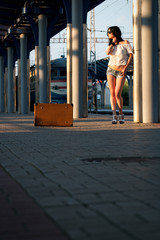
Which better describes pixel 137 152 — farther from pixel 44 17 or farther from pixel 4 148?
Answer: pixel 44 17

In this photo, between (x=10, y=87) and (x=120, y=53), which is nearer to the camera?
(x=120, y=53)

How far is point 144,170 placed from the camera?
4699 mm

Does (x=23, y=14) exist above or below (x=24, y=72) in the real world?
above

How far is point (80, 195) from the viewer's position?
11.5ft

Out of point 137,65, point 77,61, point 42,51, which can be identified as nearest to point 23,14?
point 42,51

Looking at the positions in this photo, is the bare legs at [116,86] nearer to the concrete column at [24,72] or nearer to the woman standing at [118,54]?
the woman standing at [118,54]

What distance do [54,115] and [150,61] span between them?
313cm

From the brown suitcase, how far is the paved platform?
6.44 meters

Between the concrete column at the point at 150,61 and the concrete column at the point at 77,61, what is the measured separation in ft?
19.2

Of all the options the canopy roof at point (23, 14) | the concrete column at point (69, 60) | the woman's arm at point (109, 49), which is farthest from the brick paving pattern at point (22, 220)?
the canopy roof at point (23, 14)

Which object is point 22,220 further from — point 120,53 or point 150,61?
point 150,61

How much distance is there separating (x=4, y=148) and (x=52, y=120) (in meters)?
6.00

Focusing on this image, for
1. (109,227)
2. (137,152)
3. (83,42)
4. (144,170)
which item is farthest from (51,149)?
(83,42)

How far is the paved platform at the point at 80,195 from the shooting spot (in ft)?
8.39
